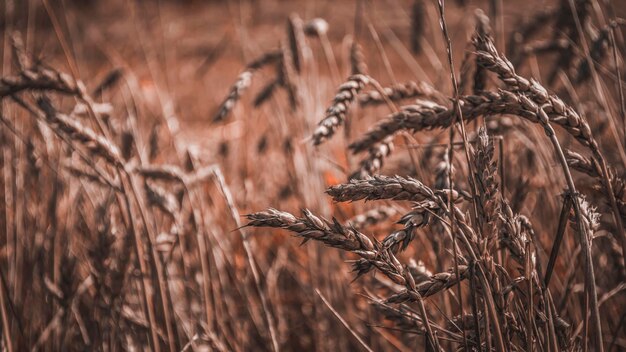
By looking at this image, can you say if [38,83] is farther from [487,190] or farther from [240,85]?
[487,190]

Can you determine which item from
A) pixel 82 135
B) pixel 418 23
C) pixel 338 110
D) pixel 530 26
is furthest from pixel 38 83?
pixel 530 26

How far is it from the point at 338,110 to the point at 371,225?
→ 53cm

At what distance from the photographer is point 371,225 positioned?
1.35 m

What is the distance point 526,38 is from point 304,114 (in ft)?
2.71

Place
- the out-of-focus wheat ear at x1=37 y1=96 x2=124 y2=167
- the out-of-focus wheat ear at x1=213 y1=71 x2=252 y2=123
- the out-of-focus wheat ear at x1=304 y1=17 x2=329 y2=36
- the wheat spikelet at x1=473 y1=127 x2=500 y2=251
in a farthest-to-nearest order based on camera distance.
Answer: the out-of-focus wheat ear at x1=304 y1=17 x2=329 y2=36 < the out-of-focus wheat ear at x1=213 y1=71 x2=252 y2=123 < the out-of-focus wheat ear at x1=37 y1=96 x2=124 y2=167 < the wheat spikelet at x1=473 y1=127 x2=500 y2=251

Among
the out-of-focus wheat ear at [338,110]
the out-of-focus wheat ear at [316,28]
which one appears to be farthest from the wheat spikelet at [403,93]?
the out-of-focus wheat ear at [316,28]

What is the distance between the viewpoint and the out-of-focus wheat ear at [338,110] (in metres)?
0.84

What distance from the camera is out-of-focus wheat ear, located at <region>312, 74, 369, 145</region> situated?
2.76 feet

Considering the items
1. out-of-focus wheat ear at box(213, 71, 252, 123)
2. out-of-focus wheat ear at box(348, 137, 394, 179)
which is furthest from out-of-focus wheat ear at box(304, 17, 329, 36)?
out-of-focus wheat ear at box(348, 137, 394, 179)

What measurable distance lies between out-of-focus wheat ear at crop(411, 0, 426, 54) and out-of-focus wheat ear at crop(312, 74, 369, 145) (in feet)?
2.77

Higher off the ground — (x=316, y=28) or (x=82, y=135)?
(x=316, y=28)

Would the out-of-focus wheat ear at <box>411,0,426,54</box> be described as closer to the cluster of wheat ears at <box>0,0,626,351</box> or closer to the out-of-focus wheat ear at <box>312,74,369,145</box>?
the cluster of wheat ears at <box>0,0,626,351</box>

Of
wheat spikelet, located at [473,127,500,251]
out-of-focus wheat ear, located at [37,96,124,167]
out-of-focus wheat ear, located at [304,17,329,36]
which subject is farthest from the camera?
out-of-focus wheat ear, located at [304,17,329,36]

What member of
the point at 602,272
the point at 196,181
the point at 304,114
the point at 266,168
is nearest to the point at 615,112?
the point at 602,272
